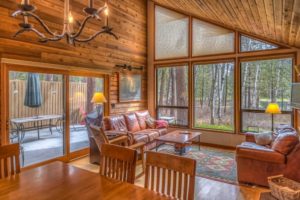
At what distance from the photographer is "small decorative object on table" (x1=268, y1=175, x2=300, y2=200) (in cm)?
253

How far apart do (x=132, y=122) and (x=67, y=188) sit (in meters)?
3.96

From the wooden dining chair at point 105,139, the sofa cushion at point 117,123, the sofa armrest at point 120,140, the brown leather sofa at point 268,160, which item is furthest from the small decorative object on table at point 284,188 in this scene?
the sofa cushion at point 117,123

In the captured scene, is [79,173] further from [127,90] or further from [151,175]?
[127,90]

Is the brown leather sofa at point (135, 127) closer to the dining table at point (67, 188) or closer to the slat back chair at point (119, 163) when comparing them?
the slat back chair at point (119, 163)

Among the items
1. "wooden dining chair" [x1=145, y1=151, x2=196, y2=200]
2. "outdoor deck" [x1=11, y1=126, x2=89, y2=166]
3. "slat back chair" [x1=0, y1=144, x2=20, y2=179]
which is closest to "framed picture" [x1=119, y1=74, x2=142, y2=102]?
"outdoor deck" [x1=11, y1=126, x2=89, y2=166]

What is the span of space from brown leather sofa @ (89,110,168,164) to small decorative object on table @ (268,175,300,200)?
2.62 meters

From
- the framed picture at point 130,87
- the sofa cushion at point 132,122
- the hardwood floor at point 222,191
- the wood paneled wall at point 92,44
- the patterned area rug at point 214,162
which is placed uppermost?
the wood paneled wall at point 92,44

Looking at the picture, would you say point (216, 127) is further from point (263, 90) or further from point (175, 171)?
point (175, 171)

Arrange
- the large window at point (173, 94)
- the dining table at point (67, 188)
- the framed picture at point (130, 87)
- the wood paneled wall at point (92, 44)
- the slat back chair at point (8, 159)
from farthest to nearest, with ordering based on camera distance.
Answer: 1. the large window at point (173, 94)
2. the framed picture at point (130, 87)
3. the wood paneled wall at point (92, 44)
4. the slat back chair at point (8, 159)
5. the dining table at point (67, 188)

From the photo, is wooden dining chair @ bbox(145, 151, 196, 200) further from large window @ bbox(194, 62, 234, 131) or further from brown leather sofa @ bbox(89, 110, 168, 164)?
large window @ bbox(194, 62, 234, 131)

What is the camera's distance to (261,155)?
3158 mm

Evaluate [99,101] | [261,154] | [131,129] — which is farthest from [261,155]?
[99,101]

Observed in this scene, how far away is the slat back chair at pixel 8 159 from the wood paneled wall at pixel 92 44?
2.19 meters

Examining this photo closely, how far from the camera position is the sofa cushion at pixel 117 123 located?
16.2 ft
